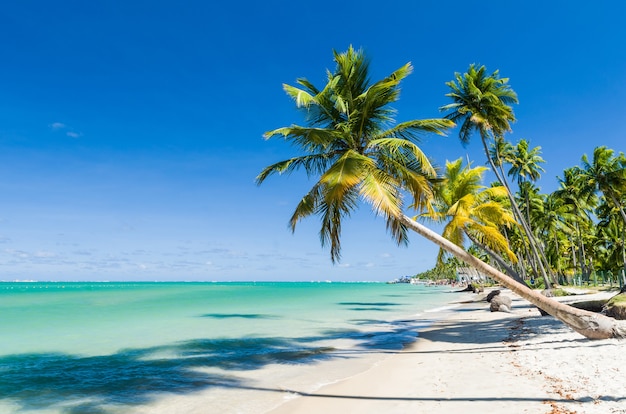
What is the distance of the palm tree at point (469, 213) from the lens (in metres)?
12.4

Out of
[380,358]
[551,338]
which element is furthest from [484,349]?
[380,358]

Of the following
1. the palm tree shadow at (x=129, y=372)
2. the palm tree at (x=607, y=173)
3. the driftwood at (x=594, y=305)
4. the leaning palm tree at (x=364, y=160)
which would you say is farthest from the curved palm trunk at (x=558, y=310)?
the palm tree at (x=607, y=173)

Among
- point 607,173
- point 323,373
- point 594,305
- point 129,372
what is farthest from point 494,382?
point 607,173

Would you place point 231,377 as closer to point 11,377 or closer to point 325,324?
point 11,377

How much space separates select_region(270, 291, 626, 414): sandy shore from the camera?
19.2 ft

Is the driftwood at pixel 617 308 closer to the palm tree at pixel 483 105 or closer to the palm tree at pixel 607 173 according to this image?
the palm tree at pixel 483 105

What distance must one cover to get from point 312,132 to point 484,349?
7661 millimetres

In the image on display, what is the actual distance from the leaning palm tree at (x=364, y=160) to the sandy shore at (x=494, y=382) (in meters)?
1.21

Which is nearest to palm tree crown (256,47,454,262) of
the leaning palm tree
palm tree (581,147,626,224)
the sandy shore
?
the leaning palm tree

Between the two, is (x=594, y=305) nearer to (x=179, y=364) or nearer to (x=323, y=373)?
(x=323, y=373)

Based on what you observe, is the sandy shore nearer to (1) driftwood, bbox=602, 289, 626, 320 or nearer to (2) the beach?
(2) the beach

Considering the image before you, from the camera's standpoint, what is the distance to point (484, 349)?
1092 centimetres

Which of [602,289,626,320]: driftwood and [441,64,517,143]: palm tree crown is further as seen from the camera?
[441,64,517,143]: palm tree crown

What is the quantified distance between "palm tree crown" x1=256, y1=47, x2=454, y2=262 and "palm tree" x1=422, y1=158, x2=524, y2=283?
2.40 metres
